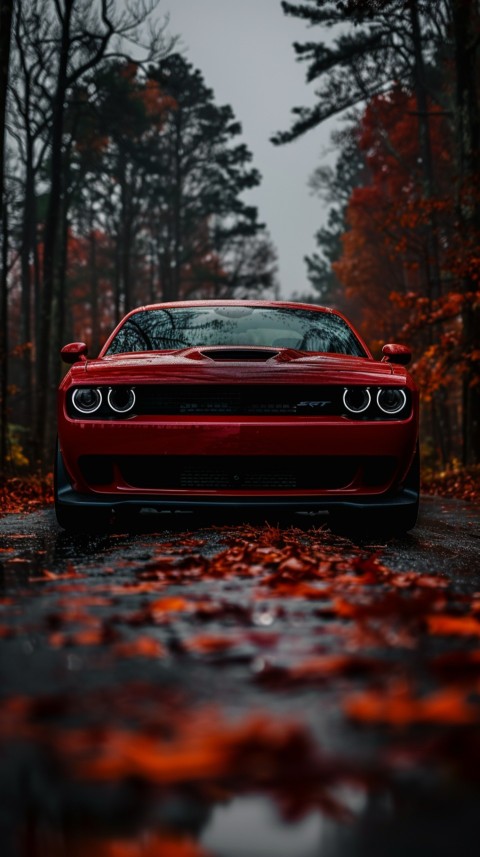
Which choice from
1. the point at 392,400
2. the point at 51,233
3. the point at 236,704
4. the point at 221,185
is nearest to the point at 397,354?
the point at 392,400

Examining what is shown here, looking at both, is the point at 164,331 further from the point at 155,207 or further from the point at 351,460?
the point at 155,207

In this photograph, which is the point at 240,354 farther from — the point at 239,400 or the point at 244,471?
the point at 244,471

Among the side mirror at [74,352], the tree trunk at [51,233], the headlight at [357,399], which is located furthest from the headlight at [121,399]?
the tree trunk at [51,233]

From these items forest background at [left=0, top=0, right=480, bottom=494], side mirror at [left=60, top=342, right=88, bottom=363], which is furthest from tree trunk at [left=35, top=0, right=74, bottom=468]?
side mirror at [left=60, top=342, right=88, bottom=363]

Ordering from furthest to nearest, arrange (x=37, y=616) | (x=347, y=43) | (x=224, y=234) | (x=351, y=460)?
(x=224, y=234) < (x=347, y=43) < (x=351, y=460) < (x=37, y=616)

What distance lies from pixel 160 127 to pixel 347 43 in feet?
53.6

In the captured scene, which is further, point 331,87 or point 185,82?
point 185,82

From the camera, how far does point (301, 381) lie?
512cm

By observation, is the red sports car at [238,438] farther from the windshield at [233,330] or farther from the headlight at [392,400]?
the windshield at [233,330]

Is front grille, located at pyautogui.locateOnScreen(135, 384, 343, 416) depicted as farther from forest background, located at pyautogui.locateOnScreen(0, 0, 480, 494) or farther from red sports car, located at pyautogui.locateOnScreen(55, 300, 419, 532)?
forest background, located at pyautogui.locateOnScreen(0, 0, 480, 494)

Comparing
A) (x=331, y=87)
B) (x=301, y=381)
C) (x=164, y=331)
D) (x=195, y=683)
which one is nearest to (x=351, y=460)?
(x=301, y=381)

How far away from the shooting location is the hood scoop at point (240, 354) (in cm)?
549

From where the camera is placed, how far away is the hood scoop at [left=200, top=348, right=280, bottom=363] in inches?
216

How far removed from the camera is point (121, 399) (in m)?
5.22
